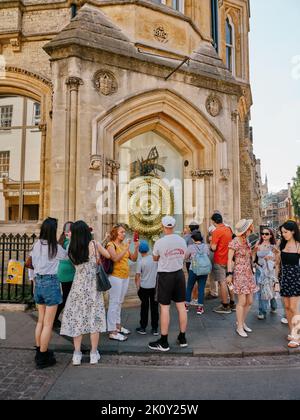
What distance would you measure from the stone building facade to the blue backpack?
2170 mm

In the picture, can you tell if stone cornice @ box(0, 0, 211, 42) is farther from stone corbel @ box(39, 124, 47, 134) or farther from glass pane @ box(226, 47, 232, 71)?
glass pane @ box(226, 47, 232, 71)

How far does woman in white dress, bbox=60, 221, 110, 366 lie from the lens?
4062mm

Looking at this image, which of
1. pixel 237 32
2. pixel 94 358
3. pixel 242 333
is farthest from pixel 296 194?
pixel 94 358

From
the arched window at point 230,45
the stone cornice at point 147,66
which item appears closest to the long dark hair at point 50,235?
the stone cornice at point 147,66

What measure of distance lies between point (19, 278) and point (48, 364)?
3274 mm

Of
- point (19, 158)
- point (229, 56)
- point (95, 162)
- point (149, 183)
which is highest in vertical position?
point (229, 56)

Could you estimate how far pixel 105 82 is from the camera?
7.50m

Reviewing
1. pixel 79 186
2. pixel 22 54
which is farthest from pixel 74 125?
pixel 22 54

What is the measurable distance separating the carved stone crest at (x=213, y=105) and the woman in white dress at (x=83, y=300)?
6.19 metres

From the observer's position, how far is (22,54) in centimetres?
966

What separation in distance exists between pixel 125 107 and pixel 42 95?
10.7 ft

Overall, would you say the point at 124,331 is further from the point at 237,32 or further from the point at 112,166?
the point at 237,32

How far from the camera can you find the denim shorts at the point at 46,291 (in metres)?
4.09

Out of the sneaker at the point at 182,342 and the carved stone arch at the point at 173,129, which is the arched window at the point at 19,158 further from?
the sneaker at the point at 182,342
